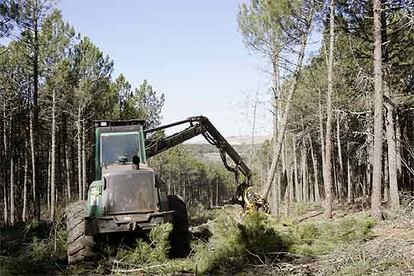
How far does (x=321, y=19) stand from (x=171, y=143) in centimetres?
946

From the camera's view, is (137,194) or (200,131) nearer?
(137,194)

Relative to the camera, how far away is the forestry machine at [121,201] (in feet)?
31.0

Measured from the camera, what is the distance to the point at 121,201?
9.62 metres

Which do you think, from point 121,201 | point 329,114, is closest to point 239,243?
point 121,201

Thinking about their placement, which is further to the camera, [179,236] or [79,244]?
[179,236]

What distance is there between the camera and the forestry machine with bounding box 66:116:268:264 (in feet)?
31.0

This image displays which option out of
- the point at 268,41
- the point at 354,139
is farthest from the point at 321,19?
the point at 354,139

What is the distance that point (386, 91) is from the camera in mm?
17875

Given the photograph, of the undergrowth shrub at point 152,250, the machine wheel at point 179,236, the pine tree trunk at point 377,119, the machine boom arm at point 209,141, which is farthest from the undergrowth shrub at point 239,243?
the pine tree trunk at point 377,119

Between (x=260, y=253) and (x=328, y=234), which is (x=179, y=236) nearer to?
(x=260, y=253)

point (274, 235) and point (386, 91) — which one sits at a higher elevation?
point (386, 91)

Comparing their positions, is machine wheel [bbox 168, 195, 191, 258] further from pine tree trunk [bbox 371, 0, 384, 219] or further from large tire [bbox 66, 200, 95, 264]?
pine tree trunk [bbox 371, 0, 384, 219]

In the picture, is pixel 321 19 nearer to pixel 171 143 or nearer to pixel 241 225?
pixel 171 143

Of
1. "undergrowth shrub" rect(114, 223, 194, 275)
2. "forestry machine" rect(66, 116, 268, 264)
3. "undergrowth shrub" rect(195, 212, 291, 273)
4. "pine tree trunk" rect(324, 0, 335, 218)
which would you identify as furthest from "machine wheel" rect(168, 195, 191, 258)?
"pine tree trunk" rect(324, 0, 335, 218)
